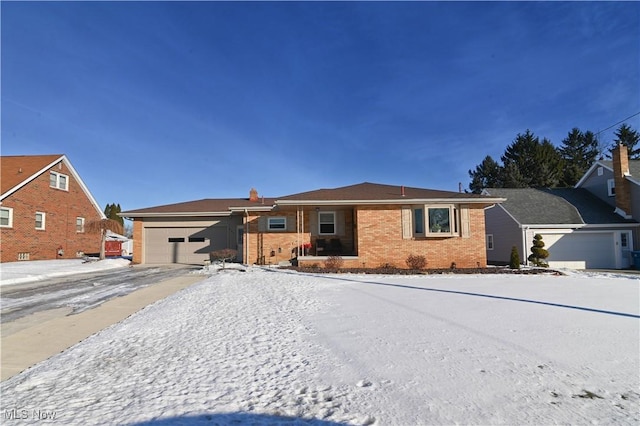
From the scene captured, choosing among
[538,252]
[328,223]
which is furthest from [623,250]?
[328,223]

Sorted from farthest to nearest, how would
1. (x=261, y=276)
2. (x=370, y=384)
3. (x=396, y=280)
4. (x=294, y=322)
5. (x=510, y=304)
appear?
(x=261, y=276) < (x=396, y=280) < (x=510, y=304) < (x=294, y=322) < (x=370, y=384)

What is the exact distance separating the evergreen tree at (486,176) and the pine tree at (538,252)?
23.9 metres

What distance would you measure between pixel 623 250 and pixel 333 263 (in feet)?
57.3

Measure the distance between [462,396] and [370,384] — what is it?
0.90 m

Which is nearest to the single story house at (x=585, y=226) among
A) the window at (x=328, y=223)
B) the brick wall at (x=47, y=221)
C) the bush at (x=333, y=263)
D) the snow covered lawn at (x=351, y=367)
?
the window at (x=328, y=223)

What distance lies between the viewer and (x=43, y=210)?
72.1 feet

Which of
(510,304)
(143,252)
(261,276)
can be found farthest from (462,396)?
(143,252)

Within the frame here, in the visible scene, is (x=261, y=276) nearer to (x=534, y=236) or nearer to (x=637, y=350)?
(x=637, y=350)

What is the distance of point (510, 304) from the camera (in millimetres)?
7855

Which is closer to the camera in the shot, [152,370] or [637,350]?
[152,370]

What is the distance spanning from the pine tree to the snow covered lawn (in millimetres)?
11658
